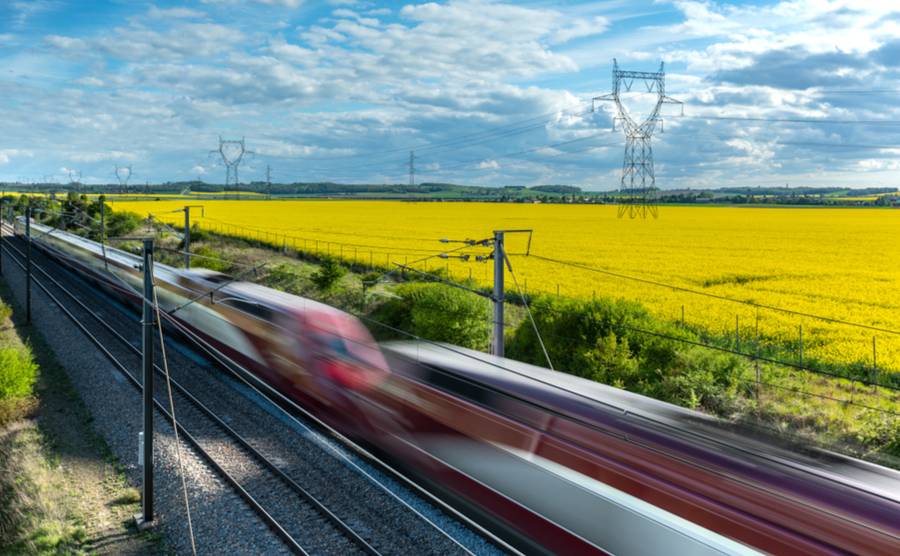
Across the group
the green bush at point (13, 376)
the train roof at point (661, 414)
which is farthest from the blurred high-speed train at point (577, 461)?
the green bush at point (13, 376)

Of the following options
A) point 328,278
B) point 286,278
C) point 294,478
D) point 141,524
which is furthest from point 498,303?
point 286,278

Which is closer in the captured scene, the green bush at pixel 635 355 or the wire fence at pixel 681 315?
the green bush at pixel 635 355

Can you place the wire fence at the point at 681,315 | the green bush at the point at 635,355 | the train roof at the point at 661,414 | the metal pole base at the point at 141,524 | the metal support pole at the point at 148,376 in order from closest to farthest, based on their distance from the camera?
the train roof at the point at 661,414, the metal support pole at the point at 148,376, the metal pole base at the point at 141,524, the green bush at the point at 635,355, the wire fence at the point at 681,315

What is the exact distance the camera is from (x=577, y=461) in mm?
8305

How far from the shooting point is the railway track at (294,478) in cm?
1016

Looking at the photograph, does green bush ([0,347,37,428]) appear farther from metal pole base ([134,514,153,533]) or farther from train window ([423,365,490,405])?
train window ([423,365,490,405])

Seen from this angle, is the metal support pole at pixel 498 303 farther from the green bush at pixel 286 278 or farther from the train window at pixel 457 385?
the green bush at pixel 286 278

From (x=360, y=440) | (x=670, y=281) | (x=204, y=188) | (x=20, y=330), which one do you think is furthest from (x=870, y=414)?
(x=204, y=188)

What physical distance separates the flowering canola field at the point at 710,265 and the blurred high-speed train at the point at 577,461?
5.53 metres

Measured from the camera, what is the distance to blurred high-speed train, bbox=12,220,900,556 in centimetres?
636

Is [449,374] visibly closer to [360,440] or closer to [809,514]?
[360,440]

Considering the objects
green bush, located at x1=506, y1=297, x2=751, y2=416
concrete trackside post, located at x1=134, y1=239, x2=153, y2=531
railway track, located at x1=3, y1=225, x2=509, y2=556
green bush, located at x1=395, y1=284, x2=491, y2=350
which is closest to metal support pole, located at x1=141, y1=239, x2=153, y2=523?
concrete trackside post, located at x1=134, y1=239, x2=153, y2=531

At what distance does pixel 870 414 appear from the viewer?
1430 centimetres

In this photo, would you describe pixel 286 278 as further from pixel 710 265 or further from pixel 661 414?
pixel 661 414
